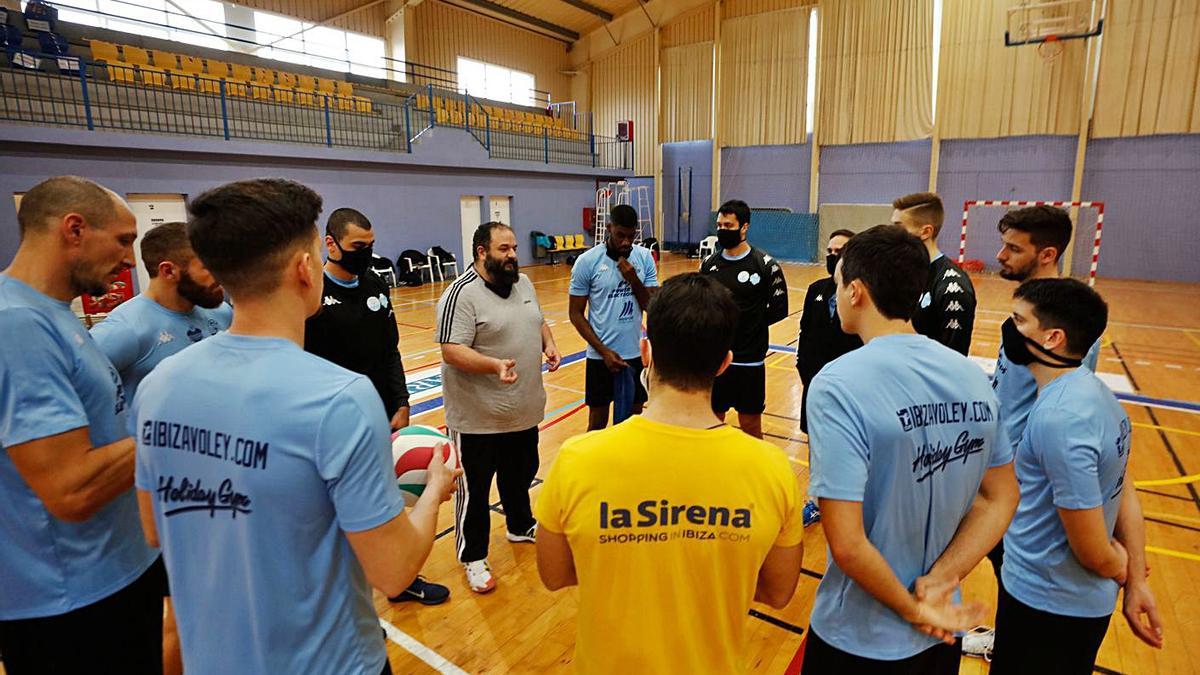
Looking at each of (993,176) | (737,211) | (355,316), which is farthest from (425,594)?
(993,176)

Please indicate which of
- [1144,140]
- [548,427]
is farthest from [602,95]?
[548,427]

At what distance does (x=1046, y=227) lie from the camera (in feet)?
10.1

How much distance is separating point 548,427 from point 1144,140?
20.0m

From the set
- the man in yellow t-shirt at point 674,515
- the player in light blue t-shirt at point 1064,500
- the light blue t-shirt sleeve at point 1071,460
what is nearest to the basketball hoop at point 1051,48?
the player in light blue t-shirt at point 1064,500

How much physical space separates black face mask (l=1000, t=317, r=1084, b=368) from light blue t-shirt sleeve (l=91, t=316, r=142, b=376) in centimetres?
348

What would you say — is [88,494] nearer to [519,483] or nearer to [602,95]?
[519,483]

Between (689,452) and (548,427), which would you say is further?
(548,427)

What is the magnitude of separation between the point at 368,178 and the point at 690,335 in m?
16.8

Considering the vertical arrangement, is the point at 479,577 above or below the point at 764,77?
below

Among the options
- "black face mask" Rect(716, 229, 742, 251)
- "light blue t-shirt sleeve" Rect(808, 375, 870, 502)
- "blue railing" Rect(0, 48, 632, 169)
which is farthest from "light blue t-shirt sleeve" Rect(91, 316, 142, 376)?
"blue railing" Rect(0, 48, 632, 169)

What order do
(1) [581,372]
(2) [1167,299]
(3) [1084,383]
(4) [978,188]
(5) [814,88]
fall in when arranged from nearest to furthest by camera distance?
(3) [1084,383], (1) [581,372], (2) [1167,299], (4) [978,188], (5) [814,88]

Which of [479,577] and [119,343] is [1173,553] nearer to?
[479,577]

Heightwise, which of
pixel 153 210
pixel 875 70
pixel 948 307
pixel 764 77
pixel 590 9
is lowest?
pixel 948 307

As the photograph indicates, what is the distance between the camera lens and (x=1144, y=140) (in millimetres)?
17062
